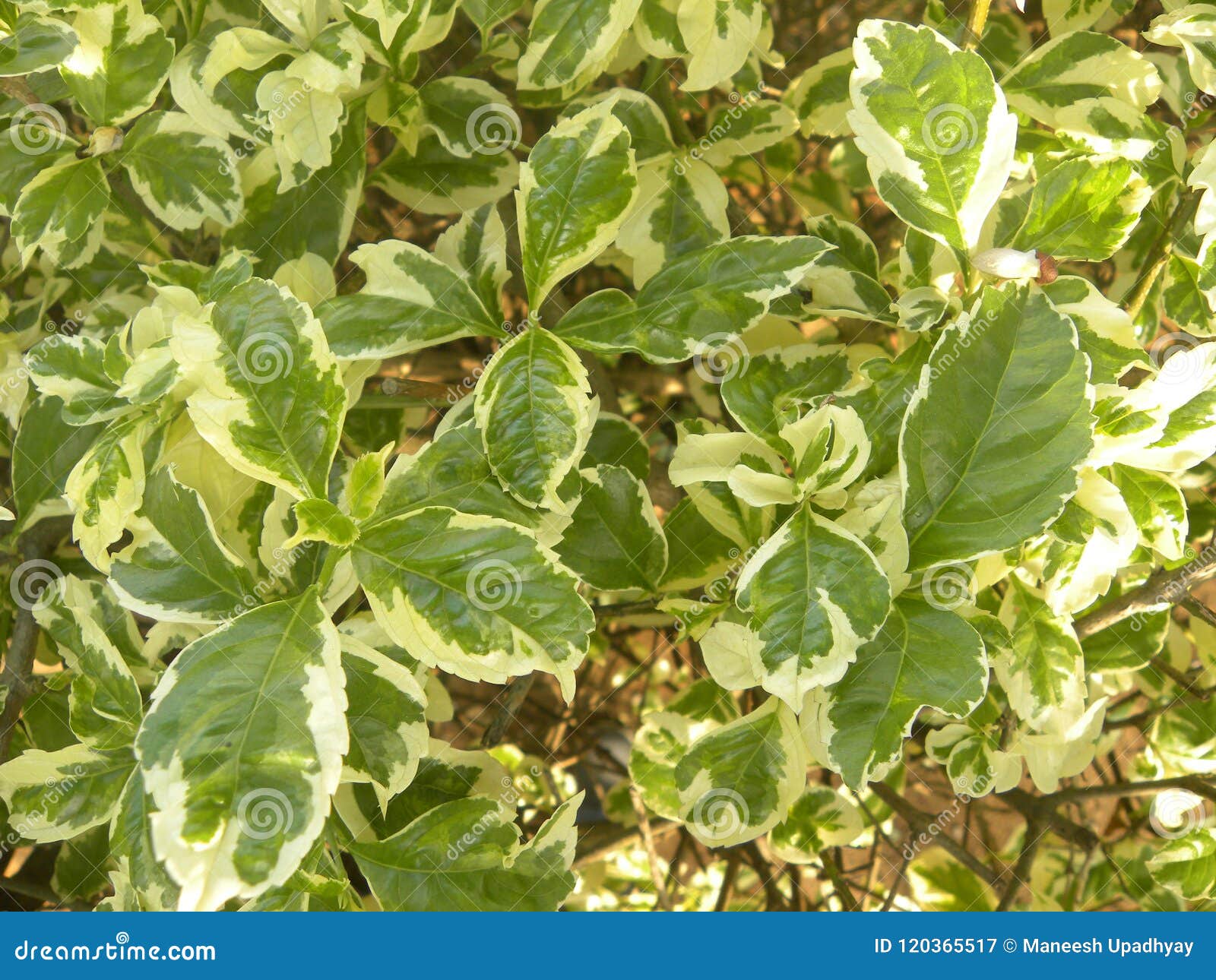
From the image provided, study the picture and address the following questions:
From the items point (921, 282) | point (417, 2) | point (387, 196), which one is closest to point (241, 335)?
point (417, 2)

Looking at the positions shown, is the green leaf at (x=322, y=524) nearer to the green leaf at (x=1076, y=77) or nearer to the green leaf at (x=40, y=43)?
the green leaf at (x=40, y=43)

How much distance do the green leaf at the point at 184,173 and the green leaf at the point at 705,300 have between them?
0.43 metres

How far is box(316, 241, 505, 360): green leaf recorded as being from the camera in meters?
0.97

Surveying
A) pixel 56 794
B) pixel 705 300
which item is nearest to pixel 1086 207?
pixel 705 300

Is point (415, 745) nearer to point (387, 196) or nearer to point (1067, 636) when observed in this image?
point (1067, 636)

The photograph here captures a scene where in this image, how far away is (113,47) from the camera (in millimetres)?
1045

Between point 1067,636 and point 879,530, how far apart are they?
0.34 metres

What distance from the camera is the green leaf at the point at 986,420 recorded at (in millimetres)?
833

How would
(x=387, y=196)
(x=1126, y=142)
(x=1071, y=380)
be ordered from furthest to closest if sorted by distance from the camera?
(x=387, y=196), (x=1126, y=142), (x=1071, y=380)

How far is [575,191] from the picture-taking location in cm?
93

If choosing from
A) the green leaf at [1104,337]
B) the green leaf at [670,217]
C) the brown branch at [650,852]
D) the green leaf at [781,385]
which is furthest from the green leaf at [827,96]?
the brown branch at [650,852]

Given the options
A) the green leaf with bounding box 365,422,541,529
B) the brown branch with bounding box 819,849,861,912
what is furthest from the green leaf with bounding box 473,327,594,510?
the brown branch with bounding box 819,849,861,912

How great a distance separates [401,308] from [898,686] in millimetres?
569

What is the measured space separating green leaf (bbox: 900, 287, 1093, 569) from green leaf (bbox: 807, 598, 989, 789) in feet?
0.19
